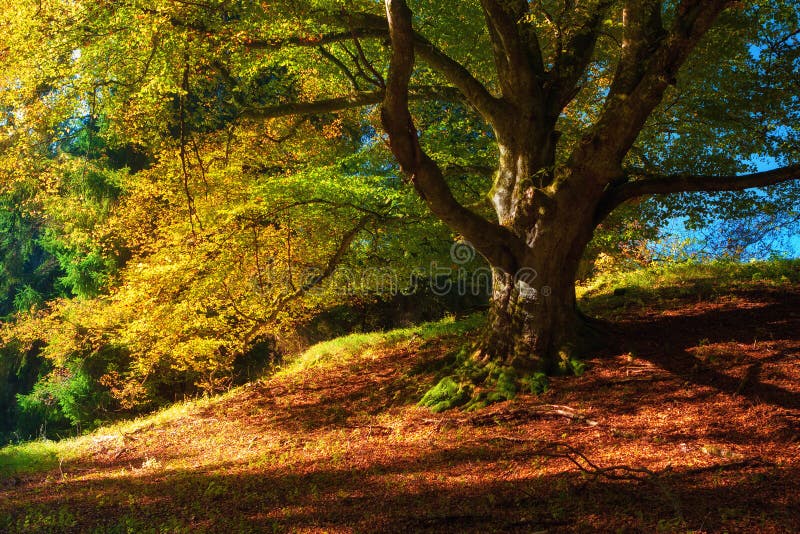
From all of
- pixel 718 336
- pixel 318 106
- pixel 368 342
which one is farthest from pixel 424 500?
pixel 368 342

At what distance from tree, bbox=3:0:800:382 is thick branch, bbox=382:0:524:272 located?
0.02 m

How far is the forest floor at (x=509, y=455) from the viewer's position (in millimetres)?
3729

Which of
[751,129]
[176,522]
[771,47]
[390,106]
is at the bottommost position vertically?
[176,522]

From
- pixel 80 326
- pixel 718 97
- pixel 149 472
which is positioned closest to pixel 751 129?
pixel 718 97

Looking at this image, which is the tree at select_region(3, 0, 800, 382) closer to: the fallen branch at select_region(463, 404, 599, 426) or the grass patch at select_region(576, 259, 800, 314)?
the fallen branch at select_region(463, 404, 599, 426)

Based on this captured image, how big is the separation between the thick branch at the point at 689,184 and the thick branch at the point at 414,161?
130 cm

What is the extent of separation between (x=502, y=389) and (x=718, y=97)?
6.05 meters

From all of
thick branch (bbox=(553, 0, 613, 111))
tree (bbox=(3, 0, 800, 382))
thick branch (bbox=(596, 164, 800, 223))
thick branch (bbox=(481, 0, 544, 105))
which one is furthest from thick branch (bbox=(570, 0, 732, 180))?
thick branch (bbox=(481, 0, 544, 105))

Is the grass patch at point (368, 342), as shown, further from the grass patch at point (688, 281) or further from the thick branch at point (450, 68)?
the thick branch at point (450, 68)

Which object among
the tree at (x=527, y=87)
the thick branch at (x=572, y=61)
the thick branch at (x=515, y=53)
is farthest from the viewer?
the thick branch at (x=572, y=61)

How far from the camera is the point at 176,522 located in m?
4.24

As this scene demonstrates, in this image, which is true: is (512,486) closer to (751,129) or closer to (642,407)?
(642,407)

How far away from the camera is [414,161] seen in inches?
238

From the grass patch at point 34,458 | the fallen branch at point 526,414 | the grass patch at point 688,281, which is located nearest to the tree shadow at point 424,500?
the fallen branch at point 526,414
